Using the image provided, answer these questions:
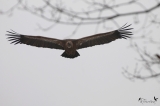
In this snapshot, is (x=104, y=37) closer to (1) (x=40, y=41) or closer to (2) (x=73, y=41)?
(2) (x=73, y=41)

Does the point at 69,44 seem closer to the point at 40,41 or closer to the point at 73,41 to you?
the point at 73,41

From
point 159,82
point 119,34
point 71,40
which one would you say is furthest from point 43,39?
point 159,82

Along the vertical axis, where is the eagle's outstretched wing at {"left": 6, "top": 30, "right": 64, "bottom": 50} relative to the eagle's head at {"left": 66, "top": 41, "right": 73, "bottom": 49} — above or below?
above

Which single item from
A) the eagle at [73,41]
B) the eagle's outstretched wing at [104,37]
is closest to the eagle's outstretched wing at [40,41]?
the eagle at [73,41]

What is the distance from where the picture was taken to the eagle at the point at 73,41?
2115 mm

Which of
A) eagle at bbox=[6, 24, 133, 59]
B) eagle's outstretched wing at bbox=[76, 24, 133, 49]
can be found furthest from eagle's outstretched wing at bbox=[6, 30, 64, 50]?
eagle's outstretched wing at bbox=[76, 24, 133, 49]

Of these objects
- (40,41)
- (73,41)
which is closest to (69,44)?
(73,41)

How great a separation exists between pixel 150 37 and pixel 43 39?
3.47 feet

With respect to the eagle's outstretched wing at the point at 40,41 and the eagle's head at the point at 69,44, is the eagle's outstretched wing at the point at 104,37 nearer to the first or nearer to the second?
the eagle's head at the point at 69,44

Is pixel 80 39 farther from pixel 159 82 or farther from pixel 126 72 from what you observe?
pixel 159 82

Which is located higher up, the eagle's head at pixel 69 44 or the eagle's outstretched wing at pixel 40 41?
the eagle's outstretched wing at pixel 40 41

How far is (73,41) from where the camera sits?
2172 mm

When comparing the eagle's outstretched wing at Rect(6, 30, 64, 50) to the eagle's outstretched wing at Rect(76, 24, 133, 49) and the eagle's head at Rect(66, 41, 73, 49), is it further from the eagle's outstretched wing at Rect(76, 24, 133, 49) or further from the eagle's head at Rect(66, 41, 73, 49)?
the eagle's outstretched wing at Rect(76, 24, 133, 49)

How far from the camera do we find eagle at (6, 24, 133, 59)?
2.12 metres
